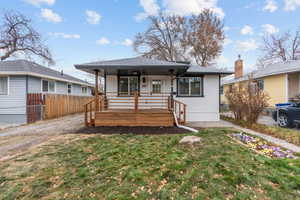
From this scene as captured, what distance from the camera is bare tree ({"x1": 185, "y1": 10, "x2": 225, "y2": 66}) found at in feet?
57.9

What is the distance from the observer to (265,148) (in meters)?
4.10

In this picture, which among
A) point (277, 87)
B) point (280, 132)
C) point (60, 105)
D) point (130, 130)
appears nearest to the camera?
A: point (280, 132)

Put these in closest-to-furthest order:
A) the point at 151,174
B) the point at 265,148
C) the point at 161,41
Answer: the point at 151,174
the point at 265,148
the point at 161,41

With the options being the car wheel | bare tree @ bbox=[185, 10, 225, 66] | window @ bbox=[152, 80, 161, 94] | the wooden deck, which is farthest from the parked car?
bare tree @ bbox=[185, 10, 225, 66]

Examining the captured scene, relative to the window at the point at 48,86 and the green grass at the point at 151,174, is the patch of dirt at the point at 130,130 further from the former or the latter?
the window at the point at 48,86

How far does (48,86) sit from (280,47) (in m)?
30.7

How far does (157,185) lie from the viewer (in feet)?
7.98

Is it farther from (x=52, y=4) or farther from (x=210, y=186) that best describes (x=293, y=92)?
(x=52, y=4)

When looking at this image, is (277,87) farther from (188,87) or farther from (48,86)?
(48,86)

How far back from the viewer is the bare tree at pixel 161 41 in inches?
802

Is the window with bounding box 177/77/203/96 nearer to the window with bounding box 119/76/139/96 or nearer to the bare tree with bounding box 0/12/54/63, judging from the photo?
the window with bounding box 119/76/139/96

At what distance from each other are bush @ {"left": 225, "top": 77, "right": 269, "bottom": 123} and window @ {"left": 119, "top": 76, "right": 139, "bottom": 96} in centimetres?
570

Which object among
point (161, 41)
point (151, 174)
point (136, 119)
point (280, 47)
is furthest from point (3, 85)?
point (280, 47)

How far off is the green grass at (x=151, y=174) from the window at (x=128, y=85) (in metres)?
5.28
